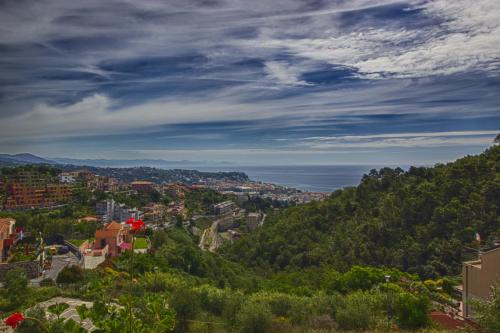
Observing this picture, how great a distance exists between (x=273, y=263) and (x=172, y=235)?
24.2 feet

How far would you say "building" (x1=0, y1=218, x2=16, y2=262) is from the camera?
15312 mm

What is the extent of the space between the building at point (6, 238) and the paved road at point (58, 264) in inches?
74.3

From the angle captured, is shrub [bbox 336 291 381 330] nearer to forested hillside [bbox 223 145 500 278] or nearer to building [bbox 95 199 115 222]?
forested hillside [bbox 223 145 500 278]

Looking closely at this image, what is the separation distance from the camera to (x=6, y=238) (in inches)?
649

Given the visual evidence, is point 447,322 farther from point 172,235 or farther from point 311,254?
point 172,235

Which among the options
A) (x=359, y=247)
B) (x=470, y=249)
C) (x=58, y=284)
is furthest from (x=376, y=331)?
(x=359, y=247)

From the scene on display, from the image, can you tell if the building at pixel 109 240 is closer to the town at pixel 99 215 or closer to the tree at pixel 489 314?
the town at pixel 99 215

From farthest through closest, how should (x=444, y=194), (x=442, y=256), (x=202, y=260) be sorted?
1. (x=202, y=260)
2. (x=444, y=194)
3. (x=442, y=256)

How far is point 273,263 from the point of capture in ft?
71.5

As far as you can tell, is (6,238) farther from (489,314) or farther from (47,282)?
(489,314)

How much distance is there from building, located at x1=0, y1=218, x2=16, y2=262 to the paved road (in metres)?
1.89

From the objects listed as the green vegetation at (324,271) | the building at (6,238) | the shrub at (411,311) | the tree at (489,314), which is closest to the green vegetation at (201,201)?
the green vegetation at (324,271)

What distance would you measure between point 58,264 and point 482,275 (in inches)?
626

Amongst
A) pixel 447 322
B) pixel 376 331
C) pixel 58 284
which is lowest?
pixel 58 284
